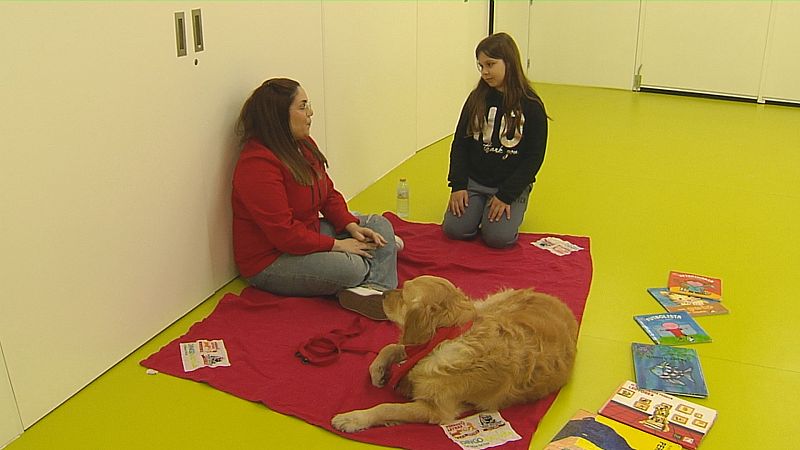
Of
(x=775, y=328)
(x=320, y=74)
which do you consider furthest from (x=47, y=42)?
(x=775, y=328)

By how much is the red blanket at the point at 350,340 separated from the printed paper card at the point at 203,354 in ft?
0.09

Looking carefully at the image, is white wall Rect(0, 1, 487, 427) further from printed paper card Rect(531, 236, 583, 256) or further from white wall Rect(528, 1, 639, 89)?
white wall Rect(528, 1, 639, 89)

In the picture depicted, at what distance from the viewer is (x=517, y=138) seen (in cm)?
400

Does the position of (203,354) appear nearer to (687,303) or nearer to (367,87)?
(687,303)

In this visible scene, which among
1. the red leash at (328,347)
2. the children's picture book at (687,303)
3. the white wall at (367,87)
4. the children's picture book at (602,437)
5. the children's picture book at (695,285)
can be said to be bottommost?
the children's picture book at (602,437)

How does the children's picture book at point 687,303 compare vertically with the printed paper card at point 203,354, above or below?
above

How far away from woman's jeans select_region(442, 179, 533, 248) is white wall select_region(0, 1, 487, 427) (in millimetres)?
995

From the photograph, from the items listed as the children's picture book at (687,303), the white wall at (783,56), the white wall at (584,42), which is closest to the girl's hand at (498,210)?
the children's picture book at (687,303)

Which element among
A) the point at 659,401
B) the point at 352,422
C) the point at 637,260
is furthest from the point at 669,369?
the point at 352,422

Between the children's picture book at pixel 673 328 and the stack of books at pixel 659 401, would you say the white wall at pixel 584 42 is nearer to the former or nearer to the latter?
the stack of books at pixel 659 401

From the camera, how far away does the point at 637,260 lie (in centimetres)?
388

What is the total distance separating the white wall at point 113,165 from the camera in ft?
8.01

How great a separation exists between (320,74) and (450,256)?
120 cm

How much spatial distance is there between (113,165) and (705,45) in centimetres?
611
